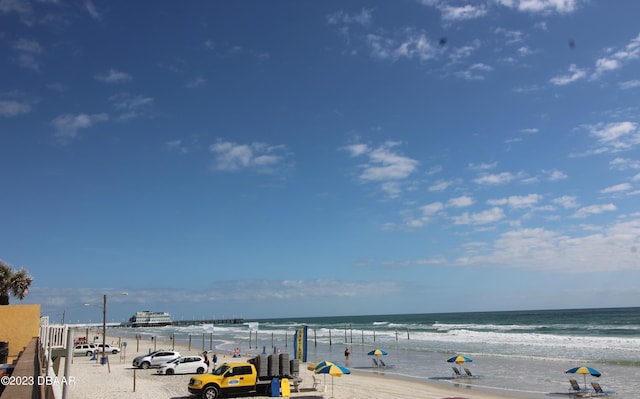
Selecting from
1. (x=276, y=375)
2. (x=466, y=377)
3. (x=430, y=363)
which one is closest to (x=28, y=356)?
(x=276, y=375)

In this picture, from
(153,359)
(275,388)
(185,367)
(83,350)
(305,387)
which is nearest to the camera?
(275,388)

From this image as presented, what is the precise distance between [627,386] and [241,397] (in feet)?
70.2

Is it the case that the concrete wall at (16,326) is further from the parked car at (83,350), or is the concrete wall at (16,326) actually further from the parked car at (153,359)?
the parked car at (83,350)

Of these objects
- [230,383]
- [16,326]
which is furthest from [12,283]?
[230,383]

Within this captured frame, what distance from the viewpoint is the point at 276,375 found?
2350cm

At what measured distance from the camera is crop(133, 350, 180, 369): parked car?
120ft

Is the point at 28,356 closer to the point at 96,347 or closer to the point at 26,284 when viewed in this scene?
the point at 26,284

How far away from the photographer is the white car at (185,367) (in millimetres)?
32531

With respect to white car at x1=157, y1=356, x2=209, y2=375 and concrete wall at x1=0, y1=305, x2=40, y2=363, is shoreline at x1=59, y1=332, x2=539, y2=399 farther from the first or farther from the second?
concrete wall at x1=0, y1=305, x2=40, y2=363

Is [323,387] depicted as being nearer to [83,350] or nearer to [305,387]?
[305,387]

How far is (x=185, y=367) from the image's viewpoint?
32.8 metres

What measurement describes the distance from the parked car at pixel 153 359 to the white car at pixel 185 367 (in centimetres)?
466

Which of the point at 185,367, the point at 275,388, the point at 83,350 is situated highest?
the point at 275,388

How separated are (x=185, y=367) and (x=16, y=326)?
1035 centimetres
